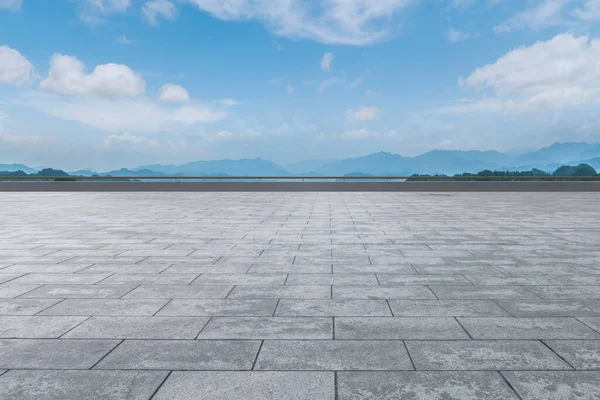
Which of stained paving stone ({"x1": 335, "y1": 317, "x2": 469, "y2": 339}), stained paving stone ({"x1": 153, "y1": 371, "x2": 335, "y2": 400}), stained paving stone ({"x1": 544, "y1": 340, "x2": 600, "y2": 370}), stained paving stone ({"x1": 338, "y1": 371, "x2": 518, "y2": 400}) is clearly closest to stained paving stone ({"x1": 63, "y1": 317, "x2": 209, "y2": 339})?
stained paving stone ({"x1": 153, "y1": 371, "x2": 335, "y2": 400})

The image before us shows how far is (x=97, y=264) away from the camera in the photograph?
25.7 ft

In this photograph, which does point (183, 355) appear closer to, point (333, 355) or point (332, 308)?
point (333, 355)

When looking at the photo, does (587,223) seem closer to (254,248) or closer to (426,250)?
(426,250)

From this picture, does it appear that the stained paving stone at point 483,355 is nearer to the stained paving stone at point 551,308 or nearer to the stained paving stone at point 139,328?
the stained paving stone at point 551,308

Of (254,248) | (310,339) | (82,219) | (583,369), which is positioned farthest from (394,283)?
(82,219)

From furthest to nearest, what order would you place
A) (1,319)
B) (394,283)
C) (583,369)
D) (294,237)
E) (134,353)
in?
(294,237) < (394,283) < (1,319) < (134,353) < (583,369)

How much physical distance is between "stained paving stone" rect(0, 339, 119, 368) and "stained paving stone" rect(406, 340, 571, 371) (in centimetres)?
291

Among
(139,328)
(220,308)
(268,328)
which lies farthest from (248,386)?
(220,308)

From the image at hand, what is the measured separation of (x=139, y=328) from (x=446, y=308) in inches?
139

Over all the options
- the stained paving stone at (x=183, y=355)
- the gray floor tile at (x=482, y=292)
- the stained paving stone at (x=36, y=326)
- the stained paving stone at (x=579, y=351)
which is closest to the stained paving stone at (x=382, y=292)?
the gray floor tile at (x=482, y=292)

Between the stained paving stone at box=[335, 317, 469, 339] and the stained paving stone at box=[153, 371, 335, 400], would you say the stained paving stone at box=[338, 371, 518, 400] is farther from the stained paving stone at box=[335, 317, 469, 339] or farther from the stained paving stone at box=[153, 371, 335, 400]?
the stained paving stone at box=[335, 317, 469, 339]

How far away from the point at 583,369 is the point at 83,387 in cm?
411

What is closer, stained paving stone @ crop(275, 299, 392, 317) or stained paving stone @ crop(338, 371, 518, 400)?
stained paving stone @ crop(338, 371, 518, 400)

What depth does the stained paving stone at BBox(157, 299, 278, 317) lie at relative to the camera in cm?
519
